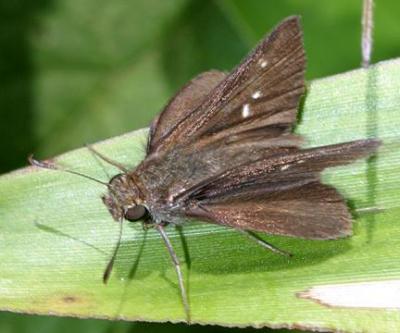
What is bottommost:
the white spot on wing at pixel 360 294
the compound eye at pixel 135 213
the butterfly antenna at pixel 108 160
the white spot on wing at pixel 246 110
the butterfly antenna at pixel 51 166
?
the white spot on wing at pixel 360 294

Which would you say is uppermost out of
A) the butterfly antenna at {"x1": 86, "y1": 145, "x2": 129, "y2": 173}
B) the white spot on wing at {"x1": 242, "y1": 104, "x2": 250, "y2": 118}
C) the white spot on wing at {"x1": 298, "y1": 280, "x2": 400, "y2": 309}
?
the white spot on wing at {"x1": 242, "y1": 104, "x2": 250, "y2": 118}

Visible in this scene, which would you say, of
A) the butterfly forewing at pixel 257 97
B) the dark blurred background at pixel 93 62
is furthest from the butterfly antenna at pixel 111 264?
the dark blurred background at pixel 93 62

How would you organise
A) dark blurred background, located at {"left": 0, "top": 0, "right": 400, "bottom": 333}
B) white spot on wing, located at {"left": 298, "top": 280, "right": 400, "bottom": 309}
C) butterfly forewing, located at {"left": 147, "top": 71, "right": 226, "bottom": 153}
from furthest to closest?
dark blurred background, located at {"left": 0, "top": 0, "right": 400, "bottom": 333} → butterfly forewing, located at {"left": 147, "top": 71, "right": 226, "bottom": 153} → white spot on wing, located at {"left": 298, "top": 280, "right": 400, "bottom": 309}

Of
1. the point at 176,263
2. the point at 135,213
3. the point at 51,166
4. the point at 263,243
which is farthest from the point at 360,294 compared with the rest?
the point at 51,166

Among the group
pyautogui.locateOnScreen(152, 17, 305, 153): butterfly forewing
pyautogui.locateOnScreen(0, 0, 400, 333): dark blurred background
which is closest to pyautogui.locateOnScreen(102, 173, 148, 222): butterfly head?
pyautogui.locateOnScreen(152, 17, 305, 153): butterfly forewing

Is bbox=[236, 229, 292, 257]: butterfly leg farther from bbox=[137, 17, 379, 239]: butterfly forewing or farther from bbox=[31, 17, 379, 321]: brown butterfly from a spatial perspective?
bbox=[137, 17, 379, 239]: butterfly forewing

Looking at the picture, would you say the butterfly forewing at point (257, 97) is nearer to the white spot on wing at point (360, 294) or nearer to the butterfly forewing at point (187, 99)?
the butterfly forewing at point (187, 99)
